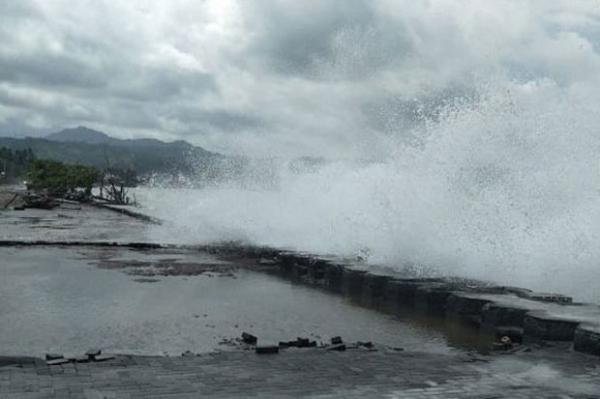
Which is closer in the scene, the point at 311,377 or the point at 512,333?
the point at 311,377

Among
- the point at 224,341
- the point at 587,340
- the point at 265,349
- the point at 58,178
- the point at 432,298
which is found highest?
the point at 58,178

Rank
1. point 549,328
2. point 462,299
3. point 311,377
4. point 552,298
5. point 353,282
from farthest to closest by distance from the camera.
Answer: point 353,282 → point 462,299 → point 552,298 → point 549,328 → point 311,377

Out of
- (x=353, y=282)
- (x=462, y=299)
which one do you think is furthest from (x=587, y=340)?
(x=353, y=282)

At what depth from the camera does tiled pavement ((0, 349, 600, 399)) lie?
20.4 ft

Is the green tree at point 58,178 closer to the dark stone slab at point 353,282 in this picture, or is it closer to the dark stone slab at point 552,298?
the dark stone slab at point 353,282

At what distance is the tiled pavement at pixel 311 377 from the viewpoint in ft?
20.4

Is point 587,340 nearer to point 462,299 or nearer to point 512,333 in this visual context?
point 512,333

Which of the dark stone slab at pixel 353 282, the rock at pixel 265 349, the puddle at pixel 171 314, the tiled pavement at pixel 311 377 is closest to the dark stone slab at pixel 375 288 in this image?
the dark stone slab at pixel 353 282

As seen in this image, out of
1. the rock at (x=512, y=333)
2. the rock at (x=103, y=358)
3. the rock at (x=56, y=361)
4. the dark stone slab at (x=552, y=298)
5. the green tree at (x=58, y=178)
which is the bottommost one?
the rock at (x=56, y=361)

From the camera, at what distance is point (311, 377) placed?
22.7 ft

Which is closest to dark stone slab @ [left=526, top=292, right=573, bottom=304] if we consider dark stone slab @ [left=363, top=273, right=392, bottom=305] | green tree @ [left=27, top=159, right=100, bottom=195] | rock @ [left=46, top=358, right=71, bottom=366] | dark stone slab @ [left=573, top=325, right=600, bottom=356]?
dark stone slab @ [left=573, top=325, right=600, bottom=356]

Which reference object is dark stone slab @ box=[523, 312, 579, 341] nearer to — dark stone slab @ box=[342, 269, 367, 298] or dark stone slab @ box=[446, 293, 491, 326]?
dark stone slab @ box=[446, 293, 491, 326]

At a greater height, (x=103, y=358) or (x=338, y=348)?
(x=338, y=348)

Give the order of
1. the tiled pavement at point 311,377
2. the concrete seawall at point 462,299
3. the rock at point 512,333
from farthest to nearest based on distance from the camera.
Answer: the rock at point 512,333 → the concrete seawall at point 462,299 → the tiled pavement at point 311,377
